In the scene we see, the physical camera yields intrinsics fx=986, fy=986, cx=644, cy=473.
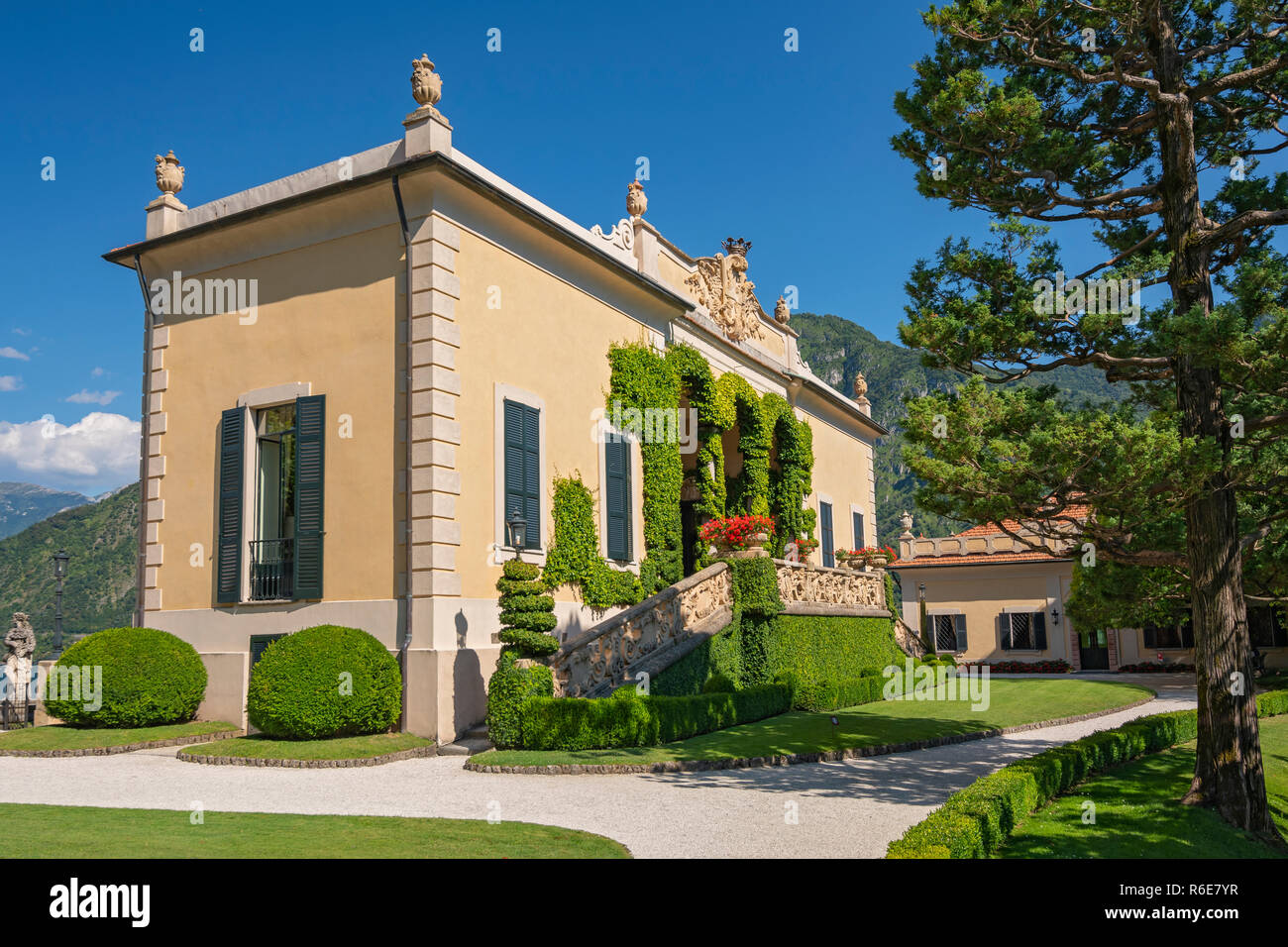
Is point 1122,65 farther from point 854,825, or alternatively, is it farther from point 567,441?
point 567,441

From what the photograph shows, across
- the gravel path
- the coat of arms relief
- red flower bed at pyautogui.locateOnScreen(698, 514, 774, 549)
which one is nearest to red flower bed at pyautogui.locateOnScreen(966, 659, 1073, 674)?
the coat of arms relief

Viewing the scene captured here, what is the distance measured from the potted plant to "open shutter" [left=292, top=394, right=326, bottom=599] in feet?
24.2

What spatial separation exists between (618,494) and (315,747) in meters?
8.25

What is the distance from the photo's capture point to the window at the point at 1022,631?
39.8 meters

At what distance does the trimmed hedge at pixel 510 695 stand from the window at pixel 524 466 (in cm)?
328

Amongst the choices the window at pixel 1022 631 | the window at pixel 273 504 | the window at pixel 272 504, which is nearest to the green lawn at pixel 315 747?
the window at pixel 272 504

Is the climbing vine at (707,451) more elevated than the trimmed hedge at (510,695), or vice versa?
the climbing vine at (707,451)

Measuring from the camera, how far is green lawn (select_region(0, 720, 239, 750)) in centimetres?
1370

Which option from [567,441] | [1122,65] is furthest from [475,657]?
[1122,65]

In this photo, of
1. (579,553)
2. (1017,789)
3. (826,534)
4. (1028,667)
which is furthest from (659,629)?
(1028,667)

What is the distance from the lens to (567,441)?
1816cm

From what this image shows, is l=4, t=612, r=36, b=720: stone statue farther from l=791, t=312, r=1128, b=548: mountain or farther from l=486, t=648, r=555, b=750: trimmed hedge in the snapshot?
l=791, t=312, r=1128, b=548: mountain

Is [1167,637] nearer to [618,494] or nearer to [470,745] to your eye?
[618,494]

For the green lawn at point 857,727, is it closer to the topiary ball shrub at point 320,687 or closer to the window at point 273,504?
the topiary ball shrub at point 320,687
